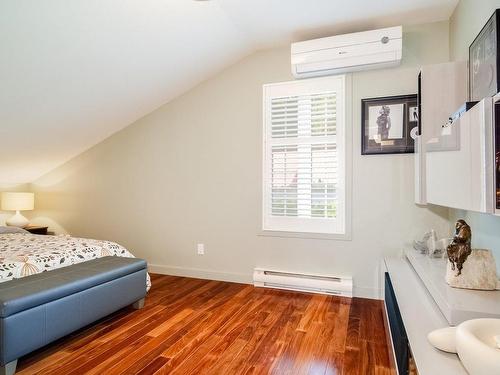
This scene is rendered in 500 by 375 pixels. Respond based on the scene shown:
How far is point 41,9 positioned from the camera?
6.63ft

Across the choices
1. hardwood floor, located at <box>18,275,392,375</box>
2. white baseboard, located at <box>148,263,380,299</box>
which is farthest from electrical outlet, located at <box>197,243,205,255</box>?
hardwood floor, located at <box>18,275,392,375</box>

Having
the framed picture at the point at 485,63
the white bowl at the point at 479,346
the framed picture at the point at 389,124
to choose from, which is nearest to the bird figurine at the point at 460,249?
the white bowl at the point at 479,346

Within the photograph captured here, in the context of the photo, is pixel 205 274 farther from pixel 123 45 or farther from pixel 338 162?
pixel 123 45

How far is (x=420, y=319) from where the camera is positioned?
Result: 1.49 m

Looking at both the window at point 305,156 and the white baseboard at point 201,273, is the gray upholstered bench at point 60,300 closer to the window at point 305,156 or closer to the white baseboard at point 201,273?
the white baseboard at point 201,273

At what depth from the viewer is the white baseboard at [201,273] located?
11.4 ft

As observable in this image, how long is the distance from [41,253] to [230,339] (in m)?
1.61

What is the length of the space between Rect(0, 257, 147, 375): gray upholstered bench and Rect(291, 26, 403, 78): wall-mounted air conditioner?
7.95ft

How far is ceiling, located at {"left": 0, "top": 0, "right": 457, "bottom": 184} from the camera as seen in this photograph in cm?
221

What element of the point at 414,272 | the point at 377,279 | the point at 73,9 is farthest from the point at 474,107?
the point at 73,9

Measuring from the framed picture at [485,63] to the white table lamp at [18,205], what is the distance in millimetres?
5053

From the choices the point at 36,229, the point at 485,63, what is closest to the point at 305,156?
the point at 485,63

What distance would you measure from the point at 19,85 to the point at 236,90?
6.56 ft

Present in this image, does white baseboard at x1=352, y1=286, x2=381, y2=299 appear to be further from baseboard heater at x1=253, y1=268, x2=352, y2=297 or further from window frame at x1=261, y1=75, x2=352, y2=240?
window frame at x1=261, y1=75, x2=352, y2=240
